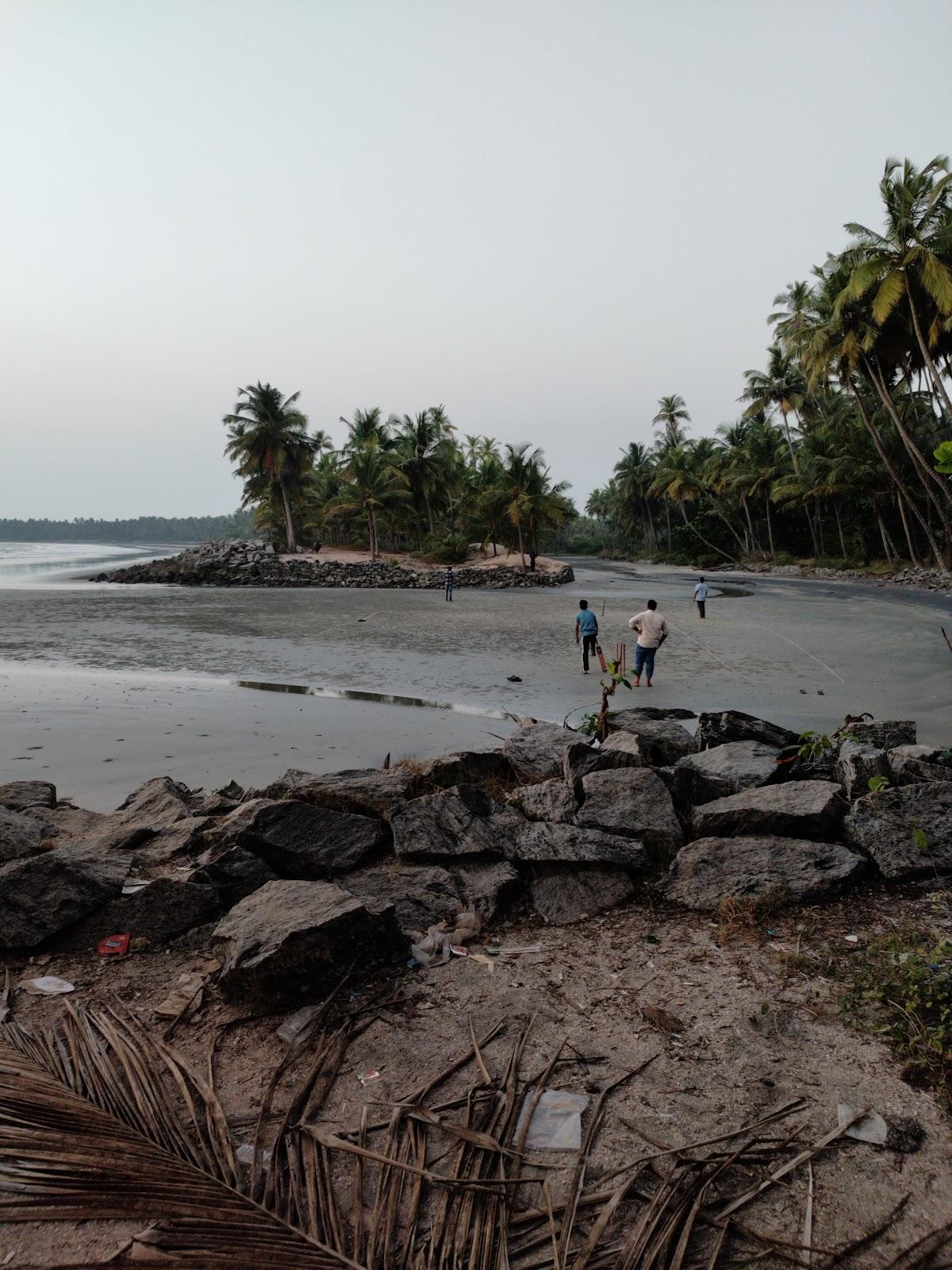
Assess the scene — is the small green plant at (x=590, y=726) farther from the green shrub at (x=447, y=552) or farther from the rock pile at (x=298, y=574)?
the green shrub at (x=447, y=552)

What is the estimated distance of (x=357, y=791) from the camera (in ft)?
17.8

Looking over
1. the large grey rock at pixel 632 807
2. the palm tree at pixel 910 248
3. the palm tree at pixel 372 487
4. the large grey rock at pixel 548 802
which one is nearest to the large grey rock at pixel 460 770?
the large grey rock at pixel 548 802

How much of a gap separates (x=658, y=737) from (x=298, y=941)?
14.8 ft

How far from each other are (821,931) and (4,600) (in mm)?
37931

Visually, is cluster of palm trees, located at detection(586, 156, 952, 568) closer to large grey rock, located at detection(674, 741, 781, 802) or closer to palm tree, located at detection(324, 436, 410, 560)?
large grey rock, located at detection(674, 741, 781, 802)

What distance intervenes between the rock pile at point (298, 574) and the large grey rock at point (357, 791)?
120ft

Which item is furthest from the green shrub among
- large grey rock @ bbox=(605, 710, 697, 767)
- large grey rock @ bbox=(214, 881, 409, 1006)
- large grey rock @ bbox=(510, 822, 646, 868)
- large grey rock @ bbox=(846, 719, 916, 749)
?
large grey rock @ bbox=(214, 881, 409, 1006)

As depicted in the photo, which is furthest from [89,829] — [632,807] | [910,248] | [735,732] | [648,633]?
[910,248]

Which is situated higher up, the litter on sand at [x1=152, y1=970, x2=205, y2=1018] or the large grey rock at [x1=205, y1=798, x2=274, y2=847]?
the large grey rock at [x1=205, y1=798, x2=274, y2=847]

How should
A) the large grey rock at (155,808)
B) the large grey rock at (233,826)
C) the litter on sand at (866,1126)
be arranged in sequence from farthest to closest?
the large grey rock at (155,808), the large grey rock at (233,826), the litter on sand at (866,1126)

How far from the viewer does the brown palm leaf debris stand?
6.57 feet

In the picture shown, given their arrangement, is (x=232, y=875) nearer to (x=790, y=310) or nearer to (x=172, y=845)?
(x=172, y=845)

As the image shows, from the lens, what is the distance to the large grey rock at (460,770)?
233 inches

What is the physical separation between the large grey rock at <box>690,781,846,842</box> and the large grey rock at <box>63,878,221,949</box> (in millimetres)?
3002
